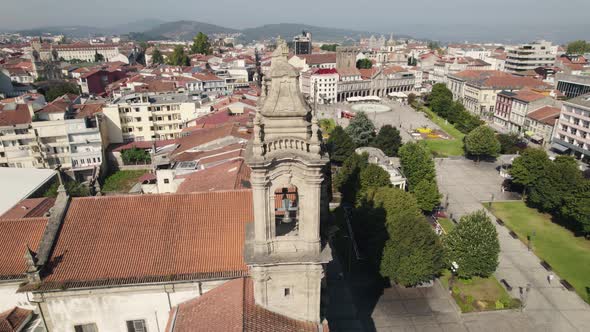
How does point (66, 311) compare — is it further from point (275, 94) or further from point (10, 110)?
point (10, 110)

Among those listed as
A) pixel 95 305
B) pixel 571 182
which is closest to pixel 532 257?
pixel 571 182

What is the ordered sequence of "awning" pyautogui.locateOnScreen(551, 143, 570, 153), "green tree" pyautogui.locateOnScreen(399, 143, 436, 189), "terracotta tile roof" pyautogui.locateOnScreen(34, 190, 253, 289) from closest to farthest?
"terracotta tile roof" pyautogui.locateOnScreen(34, 190, 253, 289) → "green tree" pyautogui.locateOnScreen(399, 143, 436, 189) → "awning" pyautogui.locateOnScreen(551, 143, 570, 153)

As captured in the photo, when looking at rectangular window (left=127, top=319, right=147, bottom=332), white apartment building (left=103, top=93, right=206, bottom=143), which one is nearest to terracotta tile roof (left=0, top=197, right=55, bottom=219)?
rectangular window (left=127, top=319, right=147, bottom=332)

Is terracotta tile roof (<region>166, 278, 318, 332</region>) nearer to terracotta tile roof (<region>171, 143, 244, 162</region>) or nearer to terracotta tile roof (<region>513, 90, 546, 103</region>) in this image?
terracotta tile roof (<region>171, 143, 244, 162</region>)

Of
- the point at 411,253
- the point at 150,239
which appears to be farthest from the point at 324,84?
the point at 150,239

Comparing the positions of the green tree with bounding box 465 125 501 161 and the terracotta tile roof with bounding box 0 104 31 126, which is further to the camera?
the green tree with bounding box 465 125 501 161

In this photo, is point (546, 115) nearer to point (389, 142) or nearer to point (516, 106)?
point (516, 106)

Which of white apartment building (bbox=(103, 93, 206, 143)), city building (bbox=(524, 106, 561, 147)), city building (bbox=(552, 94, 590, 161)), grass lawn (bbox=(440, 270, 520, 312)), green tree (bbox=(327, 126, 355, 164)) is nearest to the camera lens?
grass lawn (bbox=(440, 270, 520, 312))
